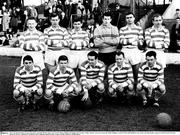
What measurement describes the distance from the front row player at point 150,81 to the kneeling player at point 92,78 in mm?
838

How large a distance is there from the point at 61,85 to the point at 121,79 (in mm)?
1325

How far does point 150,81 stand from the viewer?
7.95 m

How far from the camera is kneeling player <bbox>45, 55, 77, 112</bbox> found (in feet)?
25.1

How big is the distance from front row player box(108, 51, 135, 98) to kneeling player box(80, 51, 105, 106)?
0.20m

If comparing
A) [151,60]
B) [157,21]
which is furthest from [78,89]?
[157,21]

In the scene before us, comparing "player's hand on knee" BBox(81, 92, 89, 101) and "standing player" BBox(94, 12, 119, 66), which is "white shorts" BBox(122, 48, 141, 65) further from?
"player's hand on knee" BBox(81, 92, 89, 101)

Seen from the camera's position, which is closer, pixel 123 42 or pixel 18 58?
pixel 123 42

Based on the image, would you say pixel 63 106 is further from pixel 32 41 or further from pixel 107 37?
pixel 107 37

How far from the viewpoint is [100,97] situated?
320 inches

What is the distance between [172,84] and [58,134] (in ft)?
16.9

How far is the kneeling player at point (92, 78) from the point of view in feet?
25.9

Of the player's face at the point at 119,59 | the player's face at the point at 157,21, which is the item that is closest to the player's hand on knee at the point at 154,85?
the player's face at the point at 119,59

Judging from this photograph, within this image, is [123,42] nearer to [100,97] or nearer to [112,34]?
[112,34]

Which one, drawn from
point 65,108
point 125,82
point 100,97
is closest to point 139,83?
point 125,82
